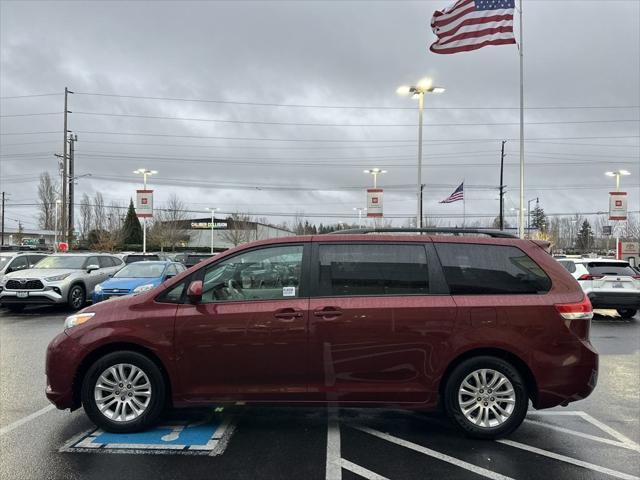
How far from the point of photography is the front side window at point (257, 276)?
15.3ft

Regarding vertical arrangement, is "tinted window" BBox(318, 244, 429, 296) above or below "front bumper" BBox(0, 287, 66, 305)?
above

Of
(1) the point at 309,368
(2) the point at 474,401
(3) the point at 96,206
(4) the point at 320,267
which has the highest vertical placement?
(3) the point at 96,206

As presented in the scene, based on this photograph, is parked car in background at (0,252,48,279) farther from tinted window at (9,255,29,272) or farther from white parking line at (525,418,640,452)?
white parking line at (525,418,640,452)

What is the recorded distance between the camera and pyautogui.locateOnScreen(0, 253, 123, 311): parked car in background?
13477 mm

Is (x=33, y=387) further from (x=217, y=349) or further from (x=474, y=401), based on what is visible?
(x=474, y=401)

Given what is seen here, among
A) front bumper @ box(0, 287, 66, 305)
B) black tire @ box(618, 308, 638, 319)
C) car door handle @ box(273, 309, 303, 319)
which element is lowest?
black tire @ box(618, 308, 638, 319)

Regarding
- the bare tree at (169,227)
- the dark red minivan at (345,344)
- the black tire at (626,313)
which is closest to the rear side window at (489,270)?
the dark red minivan at (345,344)

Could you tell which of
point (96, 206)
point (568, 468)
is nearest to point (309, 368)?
point (568, 468)

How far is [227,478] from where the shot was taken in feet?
12.3

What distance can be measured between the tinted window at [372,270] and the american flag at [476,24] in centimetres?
1187

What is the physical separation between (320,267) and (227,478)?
192 centimetres

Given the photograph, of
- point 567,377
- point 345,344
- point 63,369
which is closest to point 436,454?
point 345,344

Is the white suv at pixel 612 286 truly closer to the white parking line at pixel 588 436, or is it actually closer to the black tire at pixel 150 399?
the white parking line at pixel 588 436

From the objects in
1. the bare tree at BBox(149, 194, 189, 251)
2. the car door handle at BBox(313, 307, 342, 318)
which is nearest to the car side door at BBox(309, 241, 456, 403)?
the car door handle at BBox(313, 307, 342, 318)
